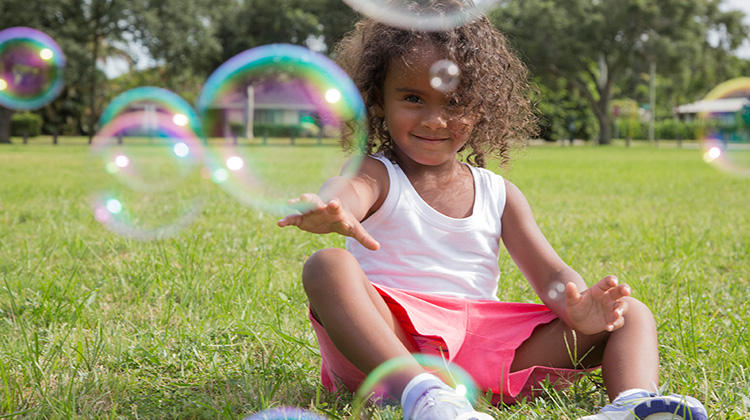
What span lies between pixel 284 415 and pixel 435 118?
0.90 metres

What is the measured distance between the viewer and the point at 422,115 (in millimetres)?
1973

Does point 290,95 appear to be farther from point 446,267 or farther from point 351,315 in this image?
point 351,315

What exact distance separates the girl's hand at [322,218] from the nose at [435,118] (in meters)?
0.54

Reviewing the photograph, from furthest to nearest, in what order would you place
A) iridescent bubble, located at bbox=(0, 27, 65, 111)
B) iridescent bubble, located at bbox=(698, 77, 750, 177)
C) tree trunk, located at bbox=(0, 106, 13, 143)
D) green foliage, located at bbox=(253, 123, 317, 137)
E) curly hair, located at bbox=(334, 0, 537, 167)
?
green foliage, located at bbox=(253, 123, 317, 137), tree trunk, located at bbox=(0, 106, 13, 143), iridescent bubble, located at bbox=(698, 77, 750, 177), iridescent bubble, located at bbox=(0, 27, 65, 111), curly hair, located at bbox=(334, 0, 537, 167)

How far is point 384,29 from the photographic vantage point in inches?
83.7

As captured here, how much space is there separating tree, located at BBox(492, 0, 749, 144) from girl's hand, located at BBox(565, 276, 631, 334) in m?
31.5

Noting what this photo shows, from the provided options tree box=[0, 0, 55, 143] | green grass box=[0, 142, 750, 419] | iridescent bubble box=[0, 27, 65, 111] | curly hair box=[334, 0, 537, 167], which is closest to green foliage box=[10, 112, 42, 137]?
tree box=[0, 0, 55, 143]

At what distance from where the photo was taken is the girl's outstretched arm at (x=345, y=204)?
4.71 ft

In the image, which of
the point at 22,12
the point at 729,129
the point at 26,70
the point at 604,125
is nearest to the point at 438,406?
the point at 26,70

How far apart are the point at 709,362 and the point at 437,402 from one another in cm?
106

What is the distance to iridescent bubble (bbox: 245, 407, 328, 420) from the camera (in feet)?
5.29

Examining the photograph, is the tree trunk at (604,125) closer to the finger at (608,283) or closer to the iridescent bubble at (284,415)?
the finger at (608,283)

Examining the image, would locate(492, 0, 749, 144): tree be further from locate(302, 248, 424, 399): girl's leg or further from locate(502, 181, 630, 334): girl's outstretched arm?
locate(302, 248, 424, 399): girl's leg

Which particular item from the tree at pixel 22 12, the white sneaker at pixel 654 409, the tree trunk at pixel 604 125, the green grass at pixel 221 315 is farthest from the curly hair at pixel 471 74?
the tree trunk at pixel 604 125
